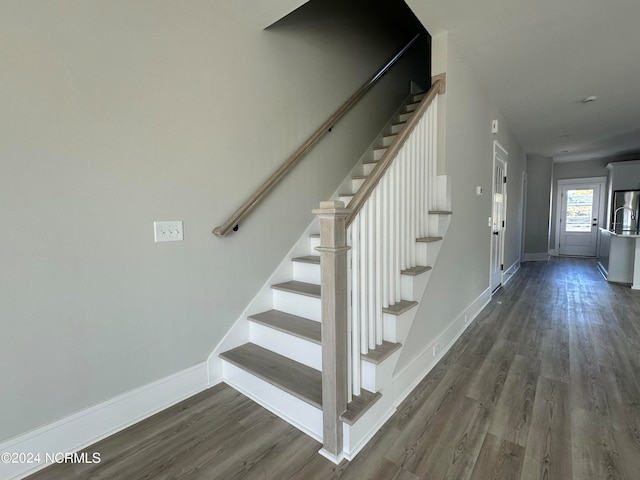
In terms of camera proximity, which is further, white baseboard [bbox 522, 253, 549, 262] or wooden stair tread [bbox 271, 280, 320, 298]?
white baseboard [bbox 522, 253, 549, 262]

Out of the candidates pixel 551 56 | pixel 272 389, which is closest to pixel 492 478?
pixel 272 389

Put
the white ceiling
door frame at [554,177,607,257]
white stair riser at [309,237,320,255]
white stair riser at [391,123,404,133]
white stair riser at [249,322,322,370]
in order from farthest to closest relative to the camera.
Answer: door frame at [554,177,607,257] < white stair riser at [391,123,404,133] < white stair riser at [309,237,320,255] < the white ceiling < white stair riser at [249,322,322,370]

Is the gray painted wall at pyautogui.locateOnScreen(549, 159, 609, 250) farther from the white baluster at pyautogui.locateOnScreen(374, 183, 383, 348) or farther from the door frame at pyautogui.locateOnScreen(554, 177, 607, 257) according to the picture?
the white baluster at pyautogui.locateOnScreen(374, 183, 383, 348)

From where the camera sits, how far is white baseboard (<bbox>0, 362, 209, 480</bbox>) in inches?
55.0

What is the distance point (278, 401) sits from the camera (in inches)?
72.2

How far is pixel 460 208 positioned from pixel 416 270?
3.70 ft

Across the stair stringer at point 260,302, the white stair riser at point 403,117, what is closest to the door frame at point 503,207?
the white stair riser at point 403,117

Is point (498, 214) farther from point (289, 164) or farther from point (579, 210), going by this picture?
point (579, 210)

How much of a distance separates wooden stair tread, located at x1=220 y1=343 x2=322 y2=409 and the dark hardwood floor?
0.20 metres

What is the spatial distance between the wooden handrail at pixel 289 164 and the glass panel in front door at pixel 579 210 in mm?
7942

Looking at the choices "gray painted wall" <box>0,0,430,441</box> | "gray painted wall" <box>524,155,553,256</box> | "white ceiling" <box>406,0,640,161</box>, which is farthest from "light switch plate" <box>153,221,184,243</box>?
"gray painted wall" <box>524,155,553,256</box>

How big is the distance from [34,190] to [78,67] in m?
0.61

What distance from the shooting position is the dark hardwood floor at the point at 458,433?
1.42 metres

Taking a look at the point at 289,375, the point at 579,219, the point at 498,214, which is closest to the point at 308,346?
the point at 289,375
